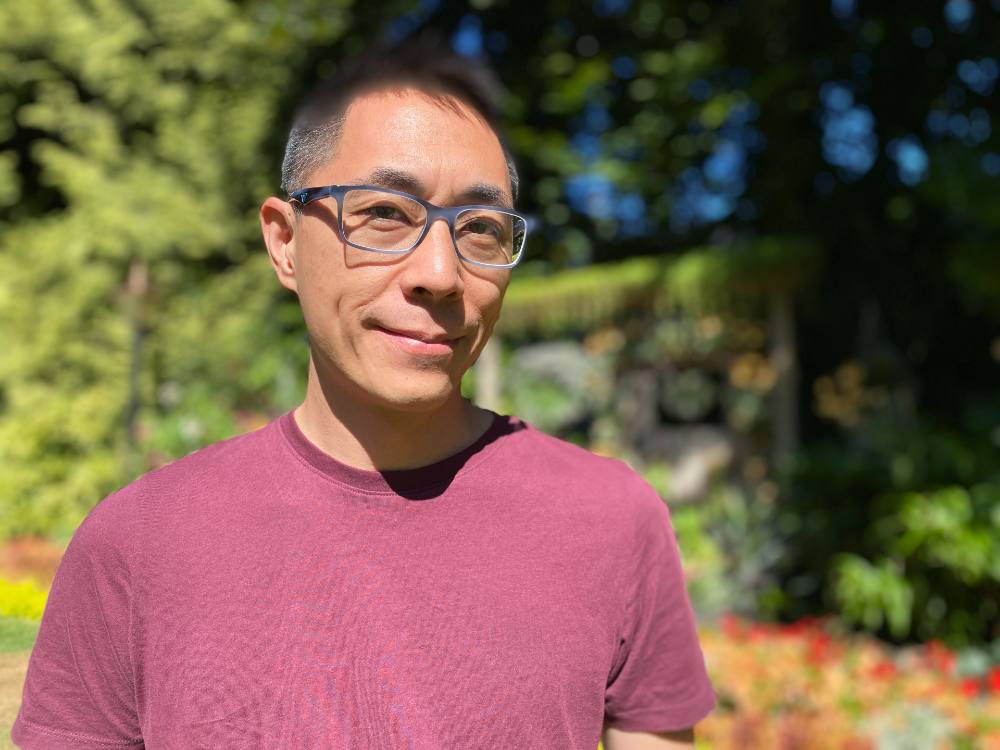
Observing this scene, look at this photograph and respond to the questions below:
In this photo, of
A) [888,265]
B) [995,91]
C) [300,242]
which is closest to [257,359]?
[888,265]

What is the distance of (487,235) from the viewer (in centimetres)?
117

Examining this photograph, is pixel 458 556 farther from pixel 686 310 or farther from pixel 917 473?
pixel 686 310

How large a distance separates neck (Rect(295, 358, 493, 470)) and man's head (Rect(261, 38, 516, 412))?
0.10ft

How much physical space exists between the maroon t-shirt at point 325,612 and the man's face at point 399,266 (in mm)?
136

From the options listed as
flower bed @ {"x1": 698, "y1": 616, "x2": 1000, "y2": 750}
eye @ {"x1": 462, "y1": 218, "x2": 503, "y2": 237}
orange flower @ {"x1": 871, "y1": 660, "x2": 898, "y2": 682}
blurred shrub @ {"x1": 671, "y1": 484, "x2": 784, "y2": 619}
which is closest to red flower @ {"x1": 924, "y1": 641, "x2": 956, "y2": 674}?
flower bed @ {"x1": 698, "y1": 616, "x2": 1000, "y2": 750}

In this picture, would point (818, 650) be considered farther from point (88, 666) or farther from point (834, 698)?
point (88, 666)

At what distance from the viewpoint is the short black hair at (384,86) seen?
1156 millimetres

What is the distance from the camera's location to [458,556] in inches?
44.1

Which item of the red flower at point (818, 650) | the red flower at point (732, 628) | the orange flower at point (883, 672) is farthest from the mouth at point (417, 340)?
the red flower at point (732, 628)

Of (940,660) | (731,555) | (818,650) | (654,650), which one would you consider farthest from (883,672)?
(654,650)

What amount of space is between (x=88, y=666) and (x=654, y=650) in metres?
0.74

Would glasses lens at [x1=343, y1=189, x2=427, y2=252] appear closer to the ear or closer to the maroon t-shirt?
the ear

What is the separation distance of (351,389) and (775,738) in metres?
3.27

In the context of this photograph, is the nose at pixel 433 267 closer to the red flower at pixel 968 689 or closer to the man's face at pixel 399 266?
the man's face at pixel 399 266
